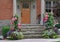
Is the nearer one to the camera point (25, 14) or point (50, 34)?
point (50, 34)

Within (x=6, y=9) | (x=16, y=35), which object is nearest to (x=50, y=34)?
(x=16, y=35)

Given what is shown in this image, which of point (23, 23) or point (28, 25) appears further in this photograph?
point (23, 23)

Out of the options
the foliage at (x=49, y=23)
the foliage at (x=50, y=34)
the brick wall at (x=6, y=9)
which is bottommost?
the foliage at (x=50, y=34)

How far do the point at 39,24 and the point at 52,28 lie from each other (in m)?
2.33

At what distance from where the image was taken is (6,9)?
2266cm

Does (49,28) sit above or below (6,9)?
below

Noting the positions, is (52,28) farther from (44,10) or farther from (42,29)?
(44,10)

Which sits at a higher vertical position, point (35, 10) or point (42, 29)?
point (35, 10)

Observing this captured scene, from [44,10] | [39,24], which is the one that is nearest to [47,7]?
[44,10]

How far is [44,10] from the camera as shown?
23.1m

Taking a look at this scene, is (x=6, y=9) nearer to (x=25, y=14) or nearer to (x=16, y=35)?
(x=25, y=14)

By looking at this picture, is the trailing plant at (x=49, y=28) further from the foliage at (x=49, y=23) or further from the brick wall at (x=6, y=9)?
the brick wall at (x=6, y=9)

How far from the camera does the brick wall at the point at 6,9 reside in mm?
22531

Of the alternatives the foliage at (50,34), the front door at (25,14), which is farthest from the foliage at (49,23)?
the front door at (25,14)
